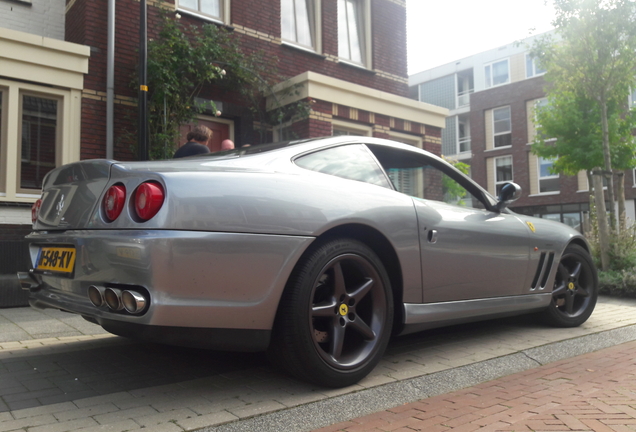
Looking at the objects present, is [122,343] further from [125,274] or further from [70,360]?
[125,274]

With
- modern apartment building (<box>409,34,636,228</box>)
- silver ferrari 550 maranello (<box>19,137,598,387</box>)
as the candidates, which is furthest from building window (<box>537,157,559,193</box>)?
silver ferrari 550 maranello (<box>19,137,598,387</box>)

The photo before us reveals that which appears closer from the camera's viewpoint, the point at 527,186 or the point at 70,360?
the point at 70,360

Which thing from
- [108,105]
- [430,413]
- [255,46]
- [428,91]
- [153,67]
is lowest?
[430,413]

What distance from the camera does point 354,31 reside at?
11.9 m

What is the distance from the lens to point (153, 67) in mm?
7637

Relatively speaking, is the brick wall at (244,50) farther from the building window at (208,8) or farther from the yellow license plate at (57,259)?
the yellow license plate at (57,259)

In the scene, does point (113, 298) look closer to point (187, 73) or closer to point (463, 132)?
point (187, 73)

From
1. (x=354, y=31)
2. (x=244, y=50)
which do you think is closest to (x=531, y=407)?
(x=244, y=50)

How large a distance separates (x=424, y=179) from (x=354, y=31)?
349 inches

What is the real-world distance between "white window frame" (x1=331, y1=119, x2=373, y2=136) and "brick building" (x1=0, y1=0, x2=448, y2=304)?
0.02 meters

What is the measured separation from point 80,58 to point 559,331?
6832 mm

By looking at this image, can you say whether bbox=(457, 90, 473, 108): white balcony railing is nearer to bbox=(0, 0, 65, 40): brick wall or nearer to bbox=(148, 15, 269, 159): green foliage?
bbox=(148, 15, 269, 159): green foliage

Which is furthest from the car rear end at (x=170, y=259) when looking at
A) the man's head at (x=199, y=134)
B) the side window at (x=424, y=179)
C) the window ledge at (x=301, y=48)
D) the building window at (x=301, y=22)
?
the building window at (x=301, y=22)

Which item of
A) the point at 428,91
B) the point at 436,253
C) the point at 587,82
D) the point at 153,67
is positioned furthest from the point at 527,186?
the point at 436,253
